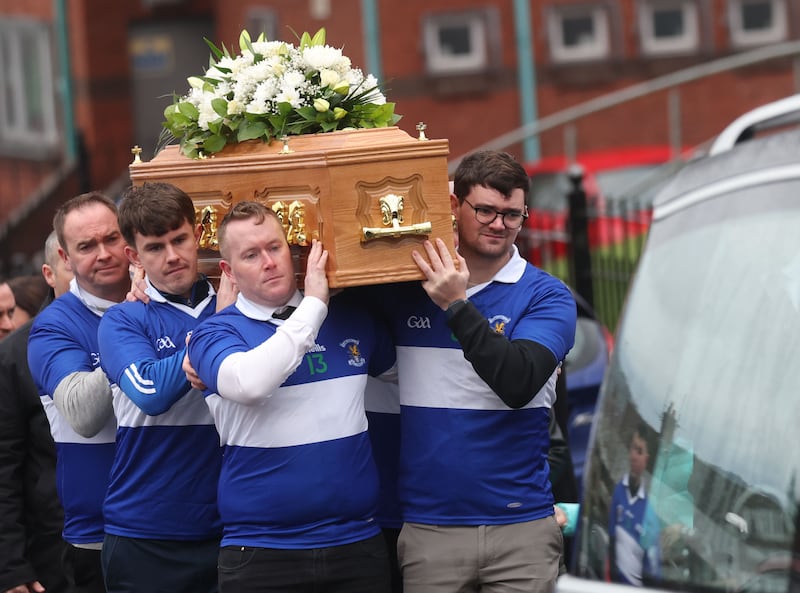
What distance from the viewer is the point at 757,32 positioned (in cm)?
2006

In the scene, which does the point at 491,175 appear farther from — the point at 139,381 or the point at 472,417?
the point at 139,381

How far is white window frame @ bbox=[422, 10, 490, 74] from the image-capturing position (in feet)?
66.4

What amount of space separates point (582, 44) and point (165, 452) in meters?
16.9

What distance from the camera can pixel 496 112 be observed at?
66.7 feet

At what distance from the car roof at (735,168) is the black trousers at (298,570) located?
1642mm

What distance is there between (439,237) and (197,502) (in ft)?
3.67

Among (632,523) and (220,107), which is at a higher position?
(220,107)

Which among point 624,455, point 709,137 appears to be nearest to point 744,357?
point 624,455

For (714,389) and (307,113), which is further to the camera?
(307,113)

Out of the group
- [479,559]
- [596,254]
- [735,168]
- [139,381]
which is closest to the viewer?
[735,168]

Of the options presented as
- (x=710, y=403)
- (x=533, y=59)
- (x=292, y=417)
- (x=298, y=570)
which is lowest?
(x=298, y=570)

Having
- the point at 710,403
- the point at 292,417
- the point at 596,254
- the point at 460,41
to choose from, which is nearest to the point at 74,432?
the point at 292,417

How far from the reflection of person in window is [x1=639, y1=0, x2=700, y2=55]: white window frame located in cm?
1833

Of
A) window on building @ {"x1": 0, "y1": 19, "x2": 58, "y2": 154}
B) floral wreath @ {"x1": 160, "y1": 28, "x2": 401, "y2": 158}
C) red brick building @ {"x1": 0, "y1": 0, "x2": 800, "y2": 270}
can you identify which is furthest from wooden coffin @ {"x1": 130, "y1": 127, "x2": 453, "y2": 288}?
window on building @ {"x1": 0, "y1": 19, "x2": 58, "y2": 154}
